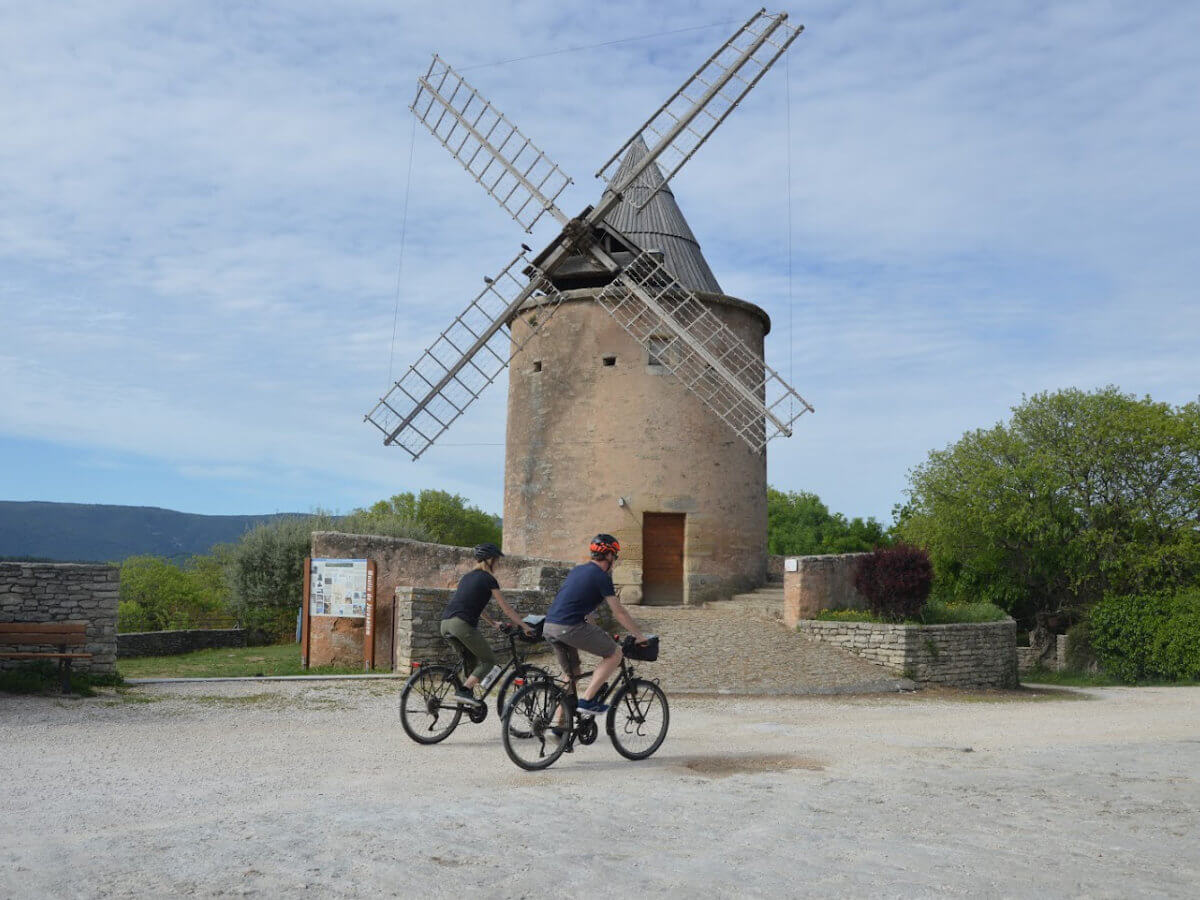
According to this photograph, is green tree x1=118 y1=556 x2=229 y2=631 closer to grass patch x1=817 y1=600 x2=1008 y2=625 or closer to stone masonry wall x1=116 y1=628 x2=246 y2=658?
stone masonry wall x1=116 y1=628 x2=246 y2=658

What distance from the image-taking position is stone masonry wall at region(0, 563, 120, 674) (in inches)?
445

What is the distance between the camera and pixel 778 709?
11.4 meters

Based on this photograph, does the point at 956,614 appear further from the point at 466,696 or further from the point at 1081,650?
the point at 466,696

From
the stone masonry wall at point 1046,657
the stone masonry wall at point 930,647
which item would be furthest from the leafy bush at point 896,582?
the stone masonry wall at point 1046,657

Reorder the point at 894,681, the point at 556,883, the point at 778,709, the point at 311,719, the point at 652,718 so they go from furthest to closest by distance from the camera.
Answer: the point at 894,681 → the point at 778,709 → the point at 311,719 → the point at 652,718 → the point at 556,883

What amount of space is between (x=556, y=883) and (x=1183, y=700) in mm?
14115

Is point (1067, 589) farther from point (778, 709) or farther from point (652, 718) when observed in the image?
point (652, 718)

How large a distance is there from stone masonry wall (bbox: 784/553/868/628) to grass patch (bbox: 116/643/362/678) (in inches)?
267

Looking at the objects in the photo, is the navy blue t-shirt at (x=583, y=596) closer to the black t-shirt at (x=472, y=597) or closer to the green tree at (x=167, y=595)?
the black t-shirt at (x=472, y=597)

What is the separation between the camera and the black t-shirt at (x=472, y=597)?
7938mm

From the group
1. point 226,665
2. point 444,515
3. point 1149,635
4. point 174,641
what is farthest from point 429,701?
point 444,515

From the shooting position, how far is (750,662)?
14008 mm

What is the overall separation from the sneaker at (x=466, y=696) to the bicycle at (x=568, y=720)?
2.39 ft

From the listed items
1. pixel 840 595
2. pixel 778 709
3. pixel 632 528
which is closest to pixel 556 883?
pixel 778 709
